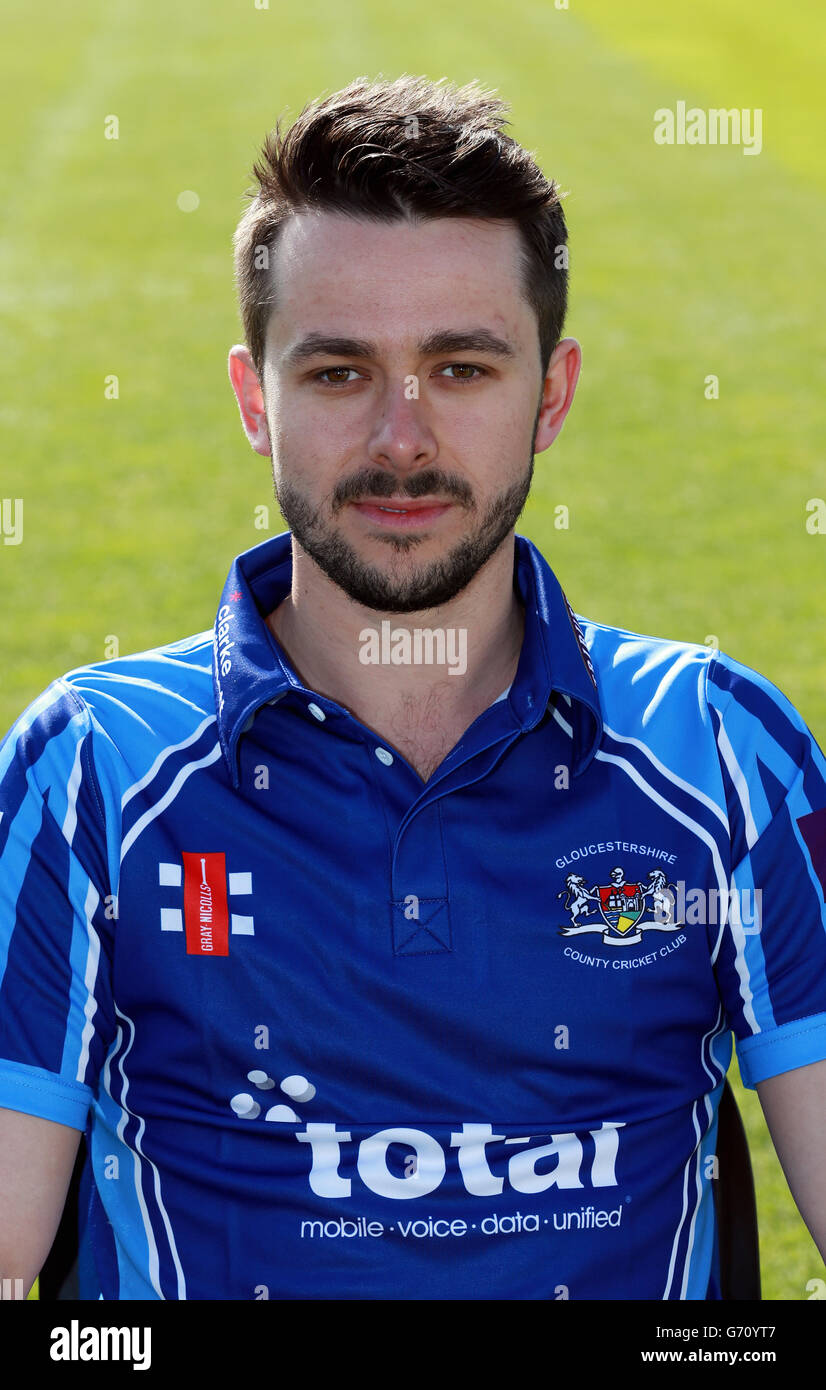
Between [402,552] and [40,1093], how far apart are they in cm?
81

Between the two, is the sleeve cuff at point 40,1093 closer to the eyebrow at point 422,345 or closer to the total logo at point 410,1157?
the total logo at point 410,1157

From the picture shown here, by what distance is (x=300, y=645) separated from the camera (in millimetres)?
2189

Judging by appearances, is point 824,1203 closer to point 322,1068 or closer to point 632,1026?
point 632,1026

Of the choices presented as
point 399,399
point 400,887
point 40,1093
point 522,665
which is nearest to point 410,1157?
point 400,887

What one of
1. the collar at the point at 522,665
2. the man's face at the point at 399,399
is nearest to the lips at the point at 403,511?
the man's face at the point at 399,399

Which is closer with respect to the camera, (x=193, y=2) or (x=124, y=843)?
(x=124, y=843)

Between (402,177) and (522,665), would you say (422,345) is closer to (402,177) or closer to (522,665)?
(402,177)

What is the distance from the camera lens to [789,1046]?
1.94 meters

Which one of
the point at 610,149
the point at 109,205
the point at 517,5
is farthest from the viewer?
the point at 517,5

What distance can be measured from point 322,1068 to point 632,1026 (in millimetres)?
Result: 395

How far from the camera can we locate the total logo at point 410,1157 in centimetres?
187
